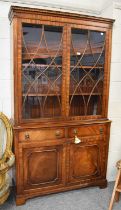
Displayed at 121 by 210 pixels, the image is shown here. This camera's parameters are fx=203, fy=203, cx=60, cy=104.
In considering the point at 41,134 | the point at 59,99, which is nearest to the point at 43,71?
the point at 59,99

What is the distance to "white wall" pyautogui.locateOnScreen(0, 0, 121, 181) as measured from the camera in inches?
92.0

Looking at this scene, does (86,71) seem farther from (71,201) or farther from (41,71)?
(71,201)

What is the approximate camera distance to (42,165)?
2.28m

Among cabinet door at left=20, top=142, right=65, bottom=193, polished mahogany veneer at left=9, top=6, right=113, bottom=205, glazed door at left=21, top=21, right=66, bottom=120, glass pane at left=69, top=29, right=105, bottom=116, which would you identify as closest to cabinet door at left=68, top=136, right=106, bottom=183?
polished mahogany veneer at left=9, top=6, right=113, bottom=205

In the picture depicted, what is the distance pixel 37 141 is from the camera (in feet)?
7.27

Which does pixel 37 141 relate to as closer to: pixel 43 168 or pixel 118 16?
pixel 43 168

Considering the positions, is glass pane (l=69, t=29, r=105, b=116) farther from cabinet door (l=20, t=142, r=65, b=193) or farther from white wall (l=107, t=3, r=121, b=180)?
cabinet door (l=20, t=142, r=65, b=193)

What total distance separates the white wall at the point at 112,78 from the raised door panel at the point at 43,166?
59 cm

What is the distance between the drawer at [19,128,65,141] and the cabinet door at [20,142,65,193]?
0.24 feet

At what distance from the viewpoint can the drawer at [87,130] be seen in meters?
2.35

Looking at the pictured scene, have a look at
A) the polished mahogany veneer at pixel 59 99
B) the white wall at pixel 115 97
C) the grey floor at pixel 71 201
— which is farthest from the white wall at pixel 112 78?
the grey floor at pixel 71 201

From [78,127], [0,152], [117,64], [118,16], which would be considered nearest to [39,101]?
[78,127]

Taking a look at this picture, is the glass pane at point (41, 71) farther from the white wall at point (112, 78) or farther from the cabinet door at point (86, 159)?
the cabinet door at point (86, 159)

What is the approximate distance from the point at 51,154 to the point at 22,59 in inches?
43.0
